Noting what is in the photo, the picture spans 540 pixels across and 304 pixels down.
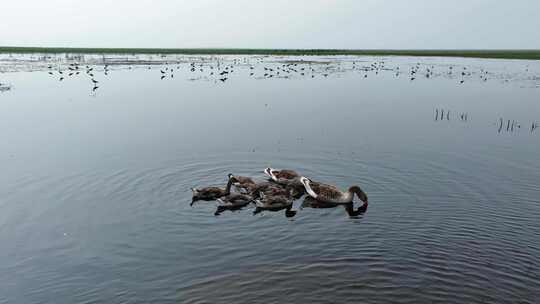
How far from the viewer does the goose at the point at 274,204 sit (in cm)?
1673

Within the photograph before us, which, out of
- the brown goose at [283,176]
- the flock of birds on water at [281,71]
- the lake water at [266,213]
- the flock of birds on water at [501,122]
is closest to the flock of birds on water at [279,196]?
the brown goose at [283,176]

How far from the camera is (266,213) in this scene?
16484 mm

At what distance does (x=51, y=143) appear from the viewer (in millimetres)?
26234

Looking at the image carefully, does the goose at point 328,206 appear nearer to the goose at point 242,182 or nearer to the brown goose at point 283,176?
the brown goose at point 283,176

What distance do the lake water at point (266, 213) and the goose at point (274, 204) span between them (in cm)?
38

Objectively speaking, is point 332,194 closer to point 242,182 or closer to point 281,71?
point 242,182

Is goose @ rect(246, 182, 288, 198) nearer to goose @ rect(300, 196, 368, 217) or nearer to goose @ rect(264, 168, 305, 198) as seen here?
goose @ rect(264, 168, 305, 198)

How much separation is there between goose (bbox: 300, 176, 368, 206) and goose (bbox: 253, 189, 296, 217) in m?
1.33

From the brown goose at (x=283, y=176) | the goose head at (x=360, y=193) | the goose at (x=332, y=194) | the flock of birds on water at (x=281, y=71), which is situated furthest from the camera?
the flock of birds on water at (x=281, y=71)

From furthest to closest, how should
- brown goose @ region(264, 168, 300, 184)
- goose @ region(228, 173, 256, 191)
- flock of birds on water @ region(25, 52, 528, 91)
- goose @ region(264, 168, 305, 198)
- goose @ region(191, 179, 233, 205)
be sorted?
flock of birds on water @ region(25, 52, 528, 91)
brown goose @ region(264, 168, 300, 184)
goose @ region(264, 168, 305, 198)
goose @ region(228, 173, 256, 191)
goose @ region(191, 179, 233, 205)

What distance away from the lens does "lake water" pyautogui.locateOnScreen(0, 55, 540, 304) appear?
11211mm

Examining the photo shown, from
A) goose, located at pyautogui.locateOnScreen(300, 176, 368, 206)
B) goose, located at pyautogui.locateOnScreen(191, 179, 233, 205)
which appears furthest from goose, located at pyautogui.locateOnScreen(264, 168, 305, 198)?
goose, located at pyautogui.locateOnScreen(191, 179, 233, 205)

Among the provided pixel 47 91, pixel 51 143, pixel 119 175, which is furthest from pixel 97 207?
pixel 47 91

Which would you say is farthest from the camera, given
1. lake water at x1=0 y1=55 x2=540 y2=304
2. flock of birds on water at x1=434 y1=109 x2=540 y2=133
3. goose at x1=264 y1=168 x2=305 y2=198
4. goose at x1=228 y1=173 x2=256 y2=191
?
flock of birds on water at x1=434 y1=109 x2=540 y2=133
